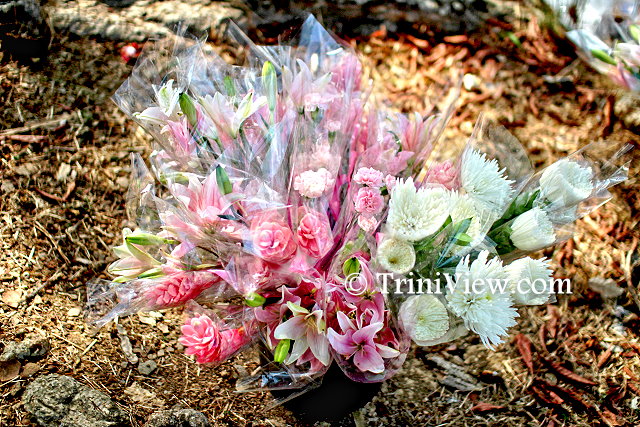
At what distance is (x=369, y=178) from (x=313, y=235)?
0.54 feet

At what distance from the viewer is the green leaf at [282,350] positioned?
1070mm

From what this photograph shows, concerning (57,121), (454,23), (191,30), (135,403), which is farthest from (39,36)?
(454,23)

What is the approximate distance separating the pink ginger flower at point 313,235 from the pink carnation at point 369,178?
0.12 m

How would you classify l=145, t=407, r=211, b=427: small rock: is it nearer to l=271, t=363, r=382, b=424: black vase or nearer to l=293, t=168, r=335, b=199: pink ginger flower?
l=271, t=363, r=382, b=424: black vase

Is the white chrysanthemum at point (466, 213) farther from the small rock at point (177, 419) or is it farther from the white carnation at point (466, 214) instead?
the small rock at point (177, 419)

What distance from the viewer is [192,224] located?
111 centimetres

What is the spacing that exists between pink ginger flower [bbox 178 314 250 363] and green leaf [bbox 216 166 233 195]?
0.95 feet

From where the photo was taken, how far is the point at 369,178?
45.0 inches

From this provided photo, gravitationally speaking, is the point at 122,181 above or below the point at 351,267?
below

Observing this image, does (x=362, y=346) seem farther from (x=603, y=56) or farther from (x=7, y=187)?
Answer: (x=603, y=56)

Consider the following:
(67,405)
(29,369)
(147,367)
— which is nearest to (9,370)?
(29,369)

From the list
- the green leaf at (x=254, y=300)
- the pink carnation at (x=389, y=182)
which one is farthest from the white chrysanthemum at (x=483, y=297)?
the green leaf at (x=254, y=300)

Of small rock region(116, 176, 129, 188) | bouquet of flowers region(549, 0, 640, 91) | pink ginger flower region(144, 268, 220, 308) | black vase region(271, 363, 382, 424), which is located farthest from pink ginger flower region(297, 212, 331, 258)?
bouquet of flowers region(549, 0, 640, 91)

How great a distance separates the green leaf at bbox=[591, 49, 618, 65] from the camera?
6.16 feet
